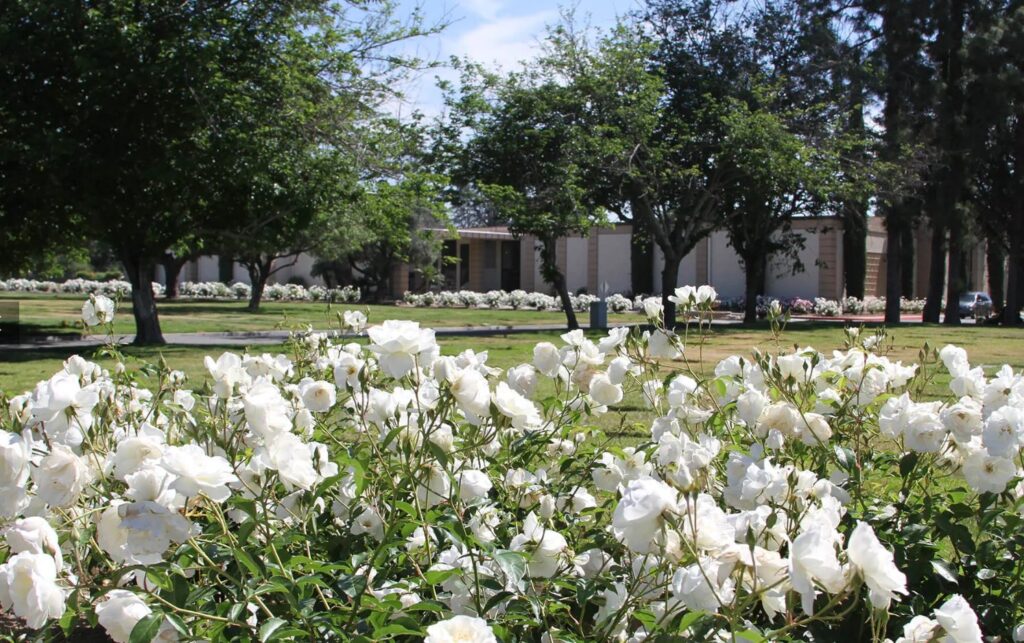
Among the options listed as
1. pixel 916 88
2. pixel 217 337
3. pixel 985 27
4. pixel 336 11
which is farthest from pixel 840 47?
pixel 217 337

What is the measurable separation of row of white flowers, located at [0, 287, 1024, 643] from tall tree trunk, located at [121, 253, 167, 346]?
12.0 m

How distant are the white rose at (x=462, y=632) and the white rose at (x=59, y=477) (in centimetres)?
76

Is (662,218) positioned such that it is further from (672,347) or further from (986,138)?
(672,347)

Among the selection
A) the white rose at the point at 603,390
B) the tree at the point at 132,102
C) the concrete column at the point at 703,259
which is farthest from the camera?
the concrete column at the point at 703,259

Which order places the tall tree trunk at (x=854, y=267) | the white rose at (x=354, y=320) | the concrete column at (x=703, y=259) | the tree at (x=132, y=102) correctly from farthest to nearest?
the concrete column at (x=703, y=259), the tall tree trunk at (x=854, y=267), the tree at (x=132, y=102), the white rose at (x=354, y=320)

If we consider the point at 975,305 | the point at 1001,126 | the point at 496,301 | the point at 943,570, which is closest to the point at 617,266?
the point at 496,301

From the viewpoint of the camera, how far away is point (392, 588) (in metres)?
1.81

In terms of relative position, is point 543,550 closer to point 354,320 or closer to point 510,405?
point 510,405

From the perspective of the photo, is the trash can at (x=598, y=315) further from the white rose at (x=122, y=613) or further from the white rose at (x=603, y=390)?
the white rose at (x=122, y=613)

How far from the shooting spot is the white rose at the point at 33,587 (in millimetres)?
1403

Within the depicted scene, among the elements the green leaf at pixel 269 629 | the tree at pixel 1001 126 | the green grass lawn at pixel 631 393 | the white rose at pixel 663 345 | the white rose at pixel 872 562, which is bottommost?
the green grass lawn at pixel 631 393

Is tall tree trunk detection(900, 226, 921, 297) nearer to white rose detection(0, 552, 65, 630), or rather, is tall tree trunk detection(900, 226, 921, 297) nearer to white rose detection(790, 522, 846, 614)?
white rose detection(790, 522, 846, 614)

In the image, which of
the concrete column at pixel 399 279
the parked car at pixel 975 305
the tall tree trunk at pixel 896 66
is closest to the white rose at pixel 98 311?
the tall tree trunk at pixel 896 66

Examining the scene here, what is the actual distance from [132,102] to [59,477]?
12.6 m
